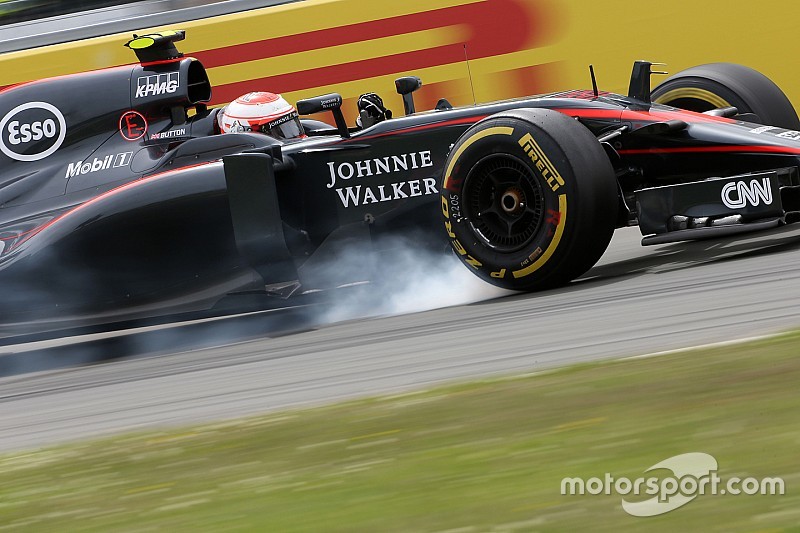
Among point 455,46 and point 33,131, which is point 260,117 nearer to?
point 33,131

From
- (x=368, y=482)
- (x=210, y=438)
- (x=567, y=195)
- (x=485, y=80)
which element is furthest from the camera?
(x=485, y=80)

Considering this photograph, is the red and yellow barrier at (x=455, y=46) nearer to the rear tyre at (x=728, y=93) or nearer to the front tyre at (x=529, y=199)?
the rear tyre at (x=728, y=93)

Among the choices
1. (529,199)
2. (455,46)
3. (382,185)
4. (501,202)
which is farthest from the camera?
(455,46)

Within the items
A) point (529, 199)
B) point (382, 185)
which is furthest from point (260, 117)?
point (529, 199)

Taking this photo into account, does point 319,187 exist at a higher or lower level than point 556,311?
higher

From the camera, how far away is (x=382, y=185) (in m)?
6.70

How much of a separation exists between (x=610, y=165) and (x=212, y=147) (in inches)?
96.8

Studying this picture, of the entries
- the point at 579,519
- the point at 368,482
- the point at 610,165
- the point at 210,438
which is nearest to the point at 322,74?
the point at 610,165

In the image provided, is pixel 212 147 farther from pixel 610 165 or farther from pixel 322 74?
pixel 322 74

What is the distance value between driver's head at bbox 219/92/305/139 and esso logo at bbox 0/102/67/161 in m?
1.05

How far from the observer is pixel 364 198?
6734 mm

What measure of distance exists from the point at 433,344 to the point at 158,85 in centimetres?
305

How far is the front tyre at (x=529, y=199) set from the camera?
5797 mm

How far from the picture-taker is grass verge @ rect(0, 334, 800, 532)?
3098 millimetres
